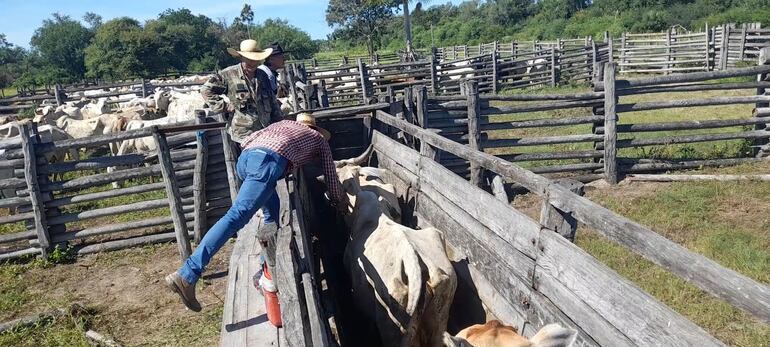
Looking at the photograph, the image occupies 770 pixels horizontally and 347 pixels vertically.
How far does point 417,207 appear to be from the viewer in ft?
16.9

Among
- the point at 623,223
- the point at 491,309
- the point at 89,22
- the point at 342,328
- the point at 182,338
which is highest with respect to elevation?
the point at 89,22

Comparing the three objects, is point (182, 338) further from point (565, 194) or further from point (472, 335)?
point (565, 194)

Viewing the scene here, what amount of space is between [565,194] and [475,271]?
45.9 inches

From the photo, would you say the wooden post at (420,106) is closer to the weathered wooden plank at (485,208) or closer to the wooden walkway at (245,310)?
the weathered wooden plank at (485,208)

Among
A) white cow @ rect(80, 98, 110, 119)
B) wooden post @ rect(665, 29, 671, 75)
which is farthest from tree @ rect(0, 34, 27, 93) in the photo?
wooden post @ rect(665, 29, 671, 75)

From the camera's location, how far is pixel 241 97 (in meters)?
6.33

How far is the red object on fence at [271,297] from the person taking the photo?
11.5 feet

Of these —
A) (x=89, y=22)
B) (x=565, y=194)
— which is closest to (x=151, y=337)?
(x=565, y=194)

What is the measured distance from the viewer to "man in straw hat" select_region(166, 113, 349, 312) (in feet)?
13.1

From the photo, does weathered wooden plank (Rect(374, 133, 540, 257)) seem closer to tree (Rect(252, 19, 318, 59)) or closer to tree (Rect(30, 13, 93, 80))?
tree (Rect(252, 19, 318, 59))

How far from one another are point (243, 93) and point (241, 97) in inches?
2.1

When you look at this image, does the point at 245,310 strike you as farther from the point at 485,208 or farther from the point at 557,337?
the point at 557,337

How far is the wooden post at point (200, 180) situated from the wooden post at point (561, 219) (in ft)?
19.5

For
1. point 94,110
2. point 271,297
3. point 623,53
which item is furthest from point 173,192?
point 623,53
